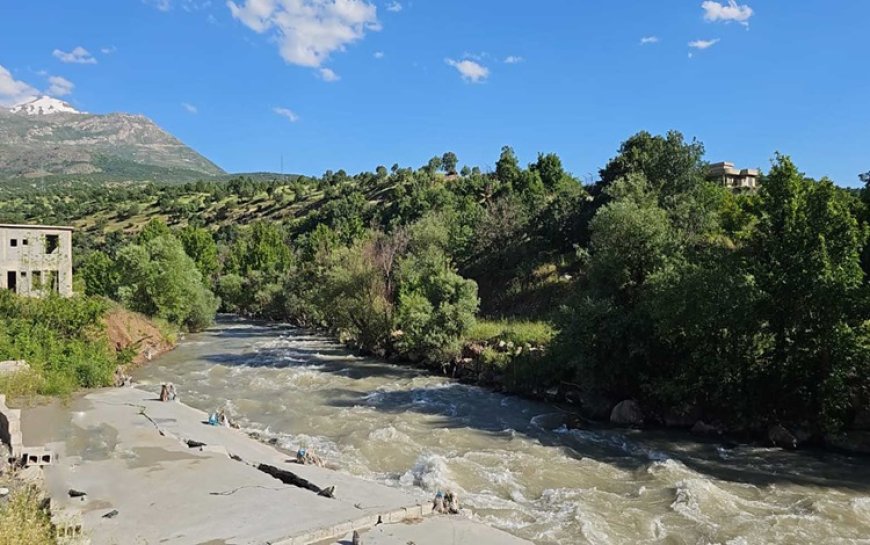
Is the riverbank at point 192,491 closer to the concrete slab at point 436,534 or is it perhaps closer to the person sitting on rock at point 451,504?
the concrete slab at point 436,534

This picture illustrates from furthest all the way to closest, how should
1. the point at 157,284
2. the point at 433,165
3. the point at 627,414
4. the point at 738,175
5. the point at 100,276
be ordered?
1. the point at 433,165
2. the point at 738,175
3. the point at 100,276
4. the point at 157,284
5. the point at 627,414

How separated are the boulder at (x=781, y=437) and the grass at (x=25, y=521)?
2173 centimetres

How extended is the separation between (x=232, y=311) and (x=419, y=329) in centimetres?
6059

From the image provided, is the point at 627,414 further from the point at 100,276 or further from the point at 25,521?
the point at 100,276

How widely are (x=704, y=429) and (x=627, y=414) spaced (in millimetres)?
2897

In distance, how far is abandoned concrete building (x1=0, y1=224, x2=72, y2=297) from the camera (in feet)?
138

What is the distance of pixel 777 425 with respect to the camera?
22.7m

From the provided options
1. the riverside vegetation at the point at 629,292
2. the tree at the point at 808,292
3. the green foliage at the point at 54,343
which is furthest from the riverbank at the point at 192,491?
the tree at the point at 808,292

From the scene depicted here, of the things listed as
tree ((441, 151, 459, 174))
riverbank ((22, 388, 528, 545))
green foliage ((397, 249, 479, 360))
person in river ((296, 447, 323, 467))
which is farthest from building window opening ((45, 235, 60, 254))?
tree ((441, 151, 459, 174))

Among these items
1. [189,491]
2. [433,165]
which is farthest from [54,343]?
[433,165]

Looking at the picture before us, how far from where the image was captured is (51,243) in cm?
4725

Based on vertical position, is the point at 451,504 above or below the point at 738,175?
below

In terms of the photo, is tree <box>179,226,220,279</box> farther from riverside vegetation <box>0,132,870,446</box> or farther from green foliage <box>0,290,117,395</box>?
green foliage <box>0,290,117,395</box>

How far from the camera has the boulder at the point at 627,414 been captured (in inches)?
987
